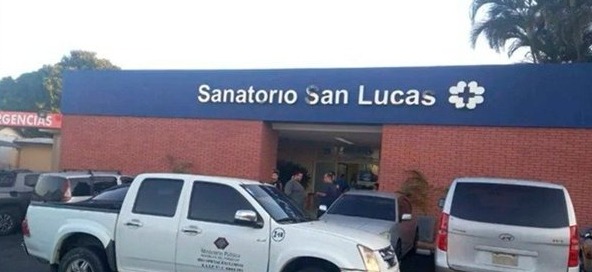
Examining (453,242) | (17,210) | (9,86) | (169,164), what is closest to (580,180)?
(453,242)

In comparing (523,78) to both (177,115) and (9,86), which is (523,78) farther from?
(9,86)

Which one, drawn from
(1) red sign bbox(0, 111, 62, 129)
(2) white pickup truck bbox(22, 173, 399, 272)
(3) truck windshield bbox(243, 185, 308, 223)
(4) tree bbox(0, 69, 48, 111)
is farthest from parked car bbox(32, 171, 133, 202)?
(4) tree bbox(0, 69, 48, 111)

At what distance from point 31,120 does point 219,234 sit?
22850 mm

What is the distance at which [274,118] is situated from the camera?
54.1 feet

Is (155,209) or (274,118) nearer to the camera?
(155,209)

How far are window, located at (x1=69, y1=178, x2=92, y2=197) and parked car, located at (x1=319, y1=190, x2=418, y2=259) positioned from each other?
15.9ft

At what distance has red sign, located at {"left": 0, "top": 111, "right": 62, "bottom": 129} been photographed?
85.1 ft

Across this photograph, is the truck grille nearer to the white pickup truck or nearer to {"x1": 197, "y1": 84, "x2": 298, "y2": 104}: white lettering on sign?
the white pickup truck

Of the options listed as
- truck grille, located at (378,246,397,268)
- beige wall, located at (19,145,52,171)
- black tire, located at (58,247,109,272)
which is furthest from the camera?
beige wall, located at (19,145,52,171)

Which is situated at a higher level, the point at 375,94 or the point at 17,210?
the point at 375,94

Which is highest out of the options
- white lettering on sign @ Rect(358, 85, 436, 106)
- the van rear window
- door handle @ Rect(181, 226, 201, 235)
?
white lettering on sign @ Rect(358, 85, 436, 106)

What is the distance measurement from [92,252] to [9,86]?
47.7 meters

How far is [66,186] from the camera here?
11.6 meters

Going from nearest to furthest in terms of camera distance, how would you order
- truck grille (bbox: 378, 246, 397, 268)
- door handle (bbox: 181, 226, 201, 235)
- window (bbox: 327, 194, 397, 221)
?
1. truck grille (bbox: 378, 246, 397, 268)
2. door handle (bbox: 181, 226, 201, 235)
3. window (bbox: 327, 194, 397, 221)
